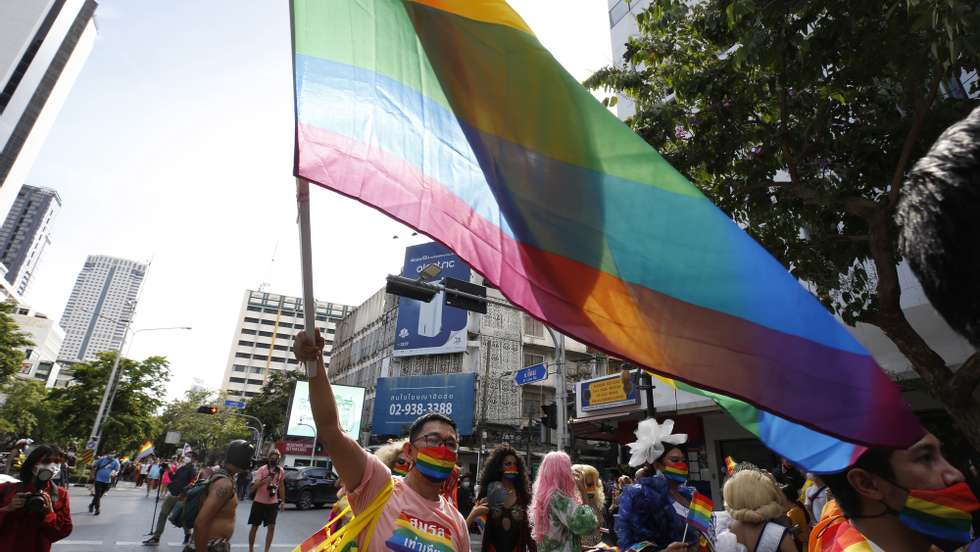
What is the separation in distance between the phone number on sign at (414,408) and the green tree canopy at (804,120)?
27.5 m

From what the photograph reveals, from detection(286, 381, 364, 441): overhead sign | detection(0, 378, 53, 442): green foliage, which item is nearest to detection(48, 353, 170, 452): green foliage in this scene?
detection(0, 378, 53, 442): green foliage

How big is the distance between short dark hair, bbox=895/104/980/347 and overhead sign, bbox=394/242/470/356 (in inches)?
1344

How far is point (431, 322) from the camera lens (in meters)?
38.2

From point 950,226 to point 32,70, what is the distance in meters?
91.0

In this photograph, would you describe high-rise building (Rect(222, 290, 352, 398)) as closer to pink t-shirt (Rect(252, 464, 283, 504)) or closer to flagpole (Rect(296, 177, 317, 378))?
pink t-shirt (Rect(252, 464, 283, 504))

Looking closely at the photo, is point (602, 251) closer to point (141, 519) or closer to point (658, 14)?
point (658, 14)

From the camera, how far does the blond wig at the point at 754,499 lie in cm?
343

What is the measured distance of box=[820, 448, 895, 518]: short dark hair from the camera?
1858 mm

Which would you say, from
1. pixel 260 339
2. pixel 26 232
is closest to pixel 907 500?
pixel 260 339

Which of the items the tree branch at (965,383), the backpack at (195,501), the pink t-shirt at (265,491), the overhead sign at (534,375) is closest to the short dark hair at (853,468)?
the tree branch at (965,383)

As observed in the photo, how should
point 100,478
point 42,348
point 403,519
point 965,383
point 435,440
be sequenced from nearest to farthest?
point 403,519 → point 435,440 → point 965,383 → point 100,478 → point 42,348

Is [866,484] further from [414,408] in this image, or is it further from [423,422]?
[414,408]

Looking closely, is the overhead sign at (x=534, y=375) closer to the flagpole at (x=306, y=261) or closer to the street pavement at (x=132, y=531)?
the street pavement at (x=132, y=531)

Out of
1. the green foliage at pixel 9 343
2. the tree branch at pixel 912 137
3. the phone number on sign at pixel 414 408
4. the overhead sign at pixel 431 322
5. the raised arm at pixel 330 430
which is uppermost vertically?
the overhead sign at pixel 431 322
